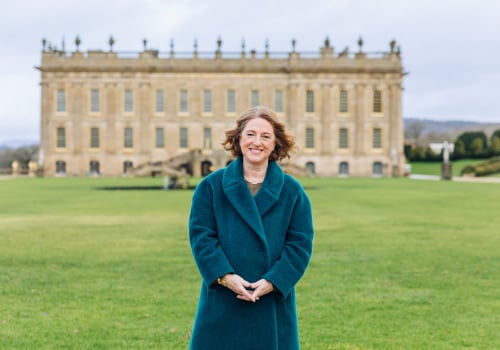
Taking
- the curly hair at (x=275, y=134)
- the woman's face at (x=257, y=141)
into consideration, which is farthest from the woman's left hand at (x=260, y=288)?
the curly hair at (x=275, y=134)

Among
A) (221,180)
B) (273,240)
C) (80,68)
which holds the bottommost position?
(273,240)

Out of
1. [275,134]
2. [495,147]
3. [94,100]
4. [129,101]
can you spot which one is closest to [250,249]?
[275,134]

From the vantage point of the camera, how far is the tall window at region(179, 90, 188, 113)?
6519 cm

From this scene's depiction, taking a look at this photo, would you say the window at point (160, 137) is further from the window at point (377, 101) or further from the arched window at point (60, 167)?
the window at point (377, 101)

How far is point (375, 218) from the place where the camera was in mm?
19578

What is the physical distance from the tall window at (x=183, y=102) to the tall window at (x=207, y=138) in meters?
2.70

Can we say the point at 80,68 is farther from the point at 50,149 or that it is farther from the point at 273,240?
the point at 273,240

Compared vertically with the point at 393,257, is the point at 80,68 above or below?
above

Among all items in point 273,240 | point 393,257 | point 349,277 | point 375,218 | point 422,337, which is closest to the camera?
point 273,240

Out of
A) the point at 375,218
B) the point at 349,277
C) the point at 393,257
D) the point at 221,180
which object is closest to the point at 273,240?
the point at 221,180

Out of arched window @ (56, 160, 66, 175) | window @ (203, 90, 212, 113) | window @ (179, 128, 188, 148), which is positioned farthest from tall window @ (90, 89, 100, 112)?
window @ (203, 90, 212, 113)

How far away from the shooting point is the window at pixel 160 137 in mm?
65438

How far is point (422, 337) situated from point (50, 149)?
201ft

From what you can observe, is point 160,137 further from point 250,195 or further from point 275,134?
point 250,195
